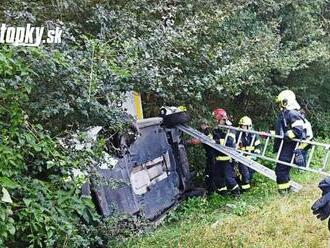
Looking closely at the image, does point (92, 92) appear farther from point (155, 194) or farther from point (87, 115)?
point (155, 194)

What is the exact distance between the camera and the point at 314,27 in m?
11.9

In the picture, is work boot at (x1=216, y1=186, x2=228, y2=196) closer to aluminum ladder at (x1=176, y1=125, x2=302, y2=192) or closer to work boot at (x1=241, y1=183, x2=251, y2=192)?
work boot at (x1=241, y1=183, x2=251, y2=192)

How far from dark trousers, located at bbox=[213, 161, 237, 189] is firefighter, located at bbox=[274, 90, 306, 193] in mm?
1255

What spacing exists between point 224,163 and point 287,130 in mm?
1623

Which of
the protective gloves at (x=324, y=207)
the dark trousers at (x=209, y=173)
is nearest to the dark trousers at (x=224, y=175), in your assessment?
the dark trousers at (x=209, y=173)

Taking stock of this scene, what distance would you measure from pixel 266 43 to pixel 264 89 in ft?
7.75

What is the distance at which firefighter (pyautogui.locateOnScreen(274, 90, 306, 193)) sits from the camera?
7.38 m

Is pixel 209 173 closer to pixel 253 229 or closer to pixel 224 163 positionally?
pixel 224 163

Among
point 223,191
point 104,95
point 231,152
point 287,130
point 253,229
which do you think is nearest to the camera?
point 104,95

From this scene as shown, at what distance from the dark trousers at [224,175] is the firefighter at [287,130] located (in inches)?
49.4

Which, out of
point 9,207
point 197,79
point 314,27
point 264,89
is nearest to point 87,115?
point 9,207

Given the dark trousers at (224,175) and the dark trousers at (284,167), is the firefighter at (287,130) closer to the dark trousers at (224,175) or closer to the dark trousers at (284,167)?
the dark trousers at (284,167)

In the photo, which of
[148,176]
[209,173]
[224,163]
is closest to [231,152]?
[224,163]

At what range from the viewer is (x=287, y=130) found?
24.6ft
